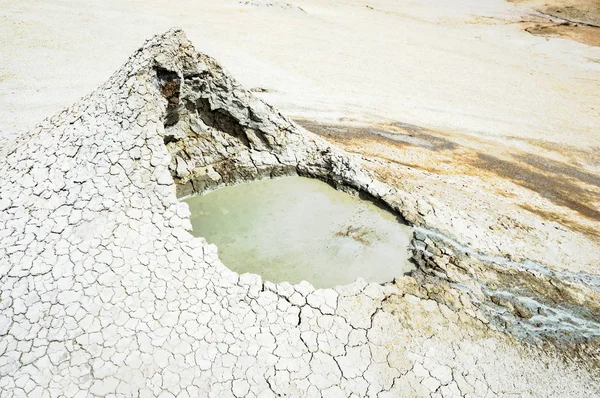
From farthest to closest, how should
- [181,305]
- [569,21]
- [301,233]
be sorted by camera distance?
[569,21] < [301,233] < [181,305]

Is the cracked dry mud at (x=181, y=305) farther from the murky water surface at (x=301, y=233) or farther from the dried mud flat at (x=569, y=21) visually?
the dried mud flat at (x=569, y=21)

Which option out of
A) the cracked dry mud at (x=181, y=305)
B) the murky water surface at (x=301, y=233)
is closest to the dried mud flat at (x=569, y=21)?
the murky water surface at (x=301, y=233)

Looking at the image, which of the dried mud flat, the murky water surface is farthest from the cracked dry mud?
the dried mud flat

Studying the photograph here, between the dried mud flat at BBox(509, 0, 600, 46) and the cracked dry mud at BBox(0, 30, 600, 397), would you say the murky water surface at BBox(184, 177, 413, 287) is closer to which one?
the cracked dry mud at BBox(0, 30, 600, 397)

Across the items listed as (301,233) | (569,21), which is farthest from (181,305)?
(569,21)

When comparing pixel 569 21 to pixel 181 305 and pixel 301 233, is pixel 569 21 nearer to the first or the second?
pixel 301 233

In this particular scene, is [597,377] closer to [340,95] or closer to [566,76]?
[340,95]
